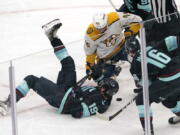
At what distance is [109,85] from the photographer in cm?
196

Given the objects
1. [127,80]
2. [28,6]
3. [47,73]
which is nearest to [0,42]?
[28,6]

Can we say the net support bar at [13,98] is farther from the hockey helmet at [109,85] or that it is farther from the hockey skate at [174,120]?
the hockey skate at [174,120]

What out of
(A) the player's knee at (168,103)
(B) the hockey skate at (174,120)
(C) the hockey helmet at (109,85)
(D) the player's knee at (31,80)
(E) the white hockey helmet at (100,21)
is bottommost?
(B) the hockey skate at (174,120)

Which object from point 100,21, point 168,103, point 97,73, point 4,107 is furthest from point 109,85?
point 100,21

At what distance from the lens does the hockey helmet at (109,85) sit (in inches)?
76.2

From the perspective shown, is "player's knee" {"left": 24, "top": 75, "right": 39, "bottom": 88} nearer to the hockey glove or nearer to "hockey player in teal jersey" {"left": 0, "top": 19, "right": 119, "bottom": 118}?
"hockey player in teal jersey" {"left": 0, "top": 19, "right": 119, "bottom": 118}

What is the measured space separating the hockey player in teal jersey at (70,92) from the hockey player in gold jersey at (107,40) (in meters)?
0.06

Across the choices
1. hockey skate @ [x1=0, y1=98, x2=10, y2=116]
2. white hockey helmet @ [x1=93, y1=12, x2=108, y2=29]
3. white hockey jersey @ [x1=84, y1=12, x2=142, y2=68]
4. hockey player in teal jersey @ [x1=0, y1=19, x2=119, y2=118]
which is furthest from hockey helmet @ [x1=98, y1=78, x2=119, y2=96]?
white hockey helmet @ [x1=93, y1=12, x2=108, y2=29]

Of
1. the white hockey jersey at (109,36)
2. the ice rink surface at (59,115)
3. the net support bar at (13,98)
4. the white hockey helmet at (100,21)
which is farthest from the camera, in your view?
the white hockey helmet at (100,21)

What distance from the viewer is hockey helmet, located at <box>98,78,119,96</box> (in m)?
1.93

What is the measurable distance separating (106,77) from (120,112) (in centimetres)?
18

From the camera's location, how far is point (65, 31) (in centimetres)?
416

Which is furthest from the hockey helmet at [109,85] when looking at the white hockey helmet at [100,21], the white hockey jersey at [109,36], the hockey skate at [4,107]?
the white hockey helmet at [100,21]

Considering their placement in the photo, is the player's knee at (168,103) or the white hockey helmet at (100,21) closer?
the player's knee at (168,103)
